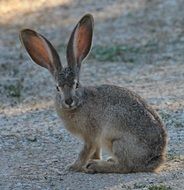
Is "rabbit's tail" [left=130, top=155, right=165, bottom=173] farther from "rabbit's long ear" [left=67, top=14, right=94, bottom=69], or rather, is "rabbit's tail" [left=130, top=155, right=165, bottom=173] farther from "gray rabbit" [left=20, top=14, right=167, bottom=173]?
"rabbit's long ear" [left=67, top=14, right=94, bottom=69]

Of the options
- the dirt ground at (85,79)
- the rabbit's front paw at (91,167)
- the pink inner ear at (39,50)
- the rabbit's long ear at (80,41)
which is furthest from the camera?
the pink inner ear at (39,50)

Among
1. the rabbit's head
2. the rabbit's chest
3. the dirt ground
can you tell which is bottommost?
the dirt ground

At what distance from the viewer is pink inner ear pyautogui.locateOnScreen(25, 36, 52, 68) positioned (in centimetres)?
786

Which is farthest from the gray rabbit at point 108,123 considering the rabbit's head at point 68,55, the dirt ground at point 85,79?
the dirt ground at point 85,79

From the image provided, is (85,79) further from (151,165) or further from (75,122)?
(151,165)

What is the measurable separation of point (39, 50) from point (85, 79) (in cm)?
403

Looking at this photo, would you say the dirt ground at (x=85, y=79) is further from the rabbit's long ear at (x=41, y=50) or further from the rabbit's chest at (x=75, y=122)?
the rabbit's long ear at (x=41, y=50)

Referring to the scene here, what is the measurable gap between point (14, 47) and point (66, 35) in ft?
4.31

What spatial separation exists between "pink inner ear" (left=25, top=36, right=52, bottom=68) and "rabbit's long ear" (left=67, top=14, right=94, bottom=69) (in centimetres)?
24

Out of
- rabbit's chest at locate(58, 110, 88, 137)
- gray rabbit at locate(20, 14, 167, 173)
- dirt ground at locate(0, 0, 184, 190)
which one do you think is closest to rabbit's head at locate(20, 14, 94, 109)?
gray rabbit at locate(20, 14, 167, 173)

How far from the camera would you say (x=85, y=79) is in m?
11.9

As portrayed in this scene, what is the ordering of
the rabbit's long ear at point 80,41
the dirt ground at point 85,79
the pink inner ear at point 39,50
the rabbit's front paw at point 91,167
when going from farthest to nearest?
the pink inner ear at point 39,50
the rabbit's long ear at point 80,41
the rabbit's front paw at point 91,167
the dirt ground at point 85,79

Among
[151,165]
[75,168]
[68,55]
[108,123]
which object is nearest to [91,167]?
[75,168]

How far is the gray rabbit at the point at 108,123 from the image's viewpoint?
24.3 ft
